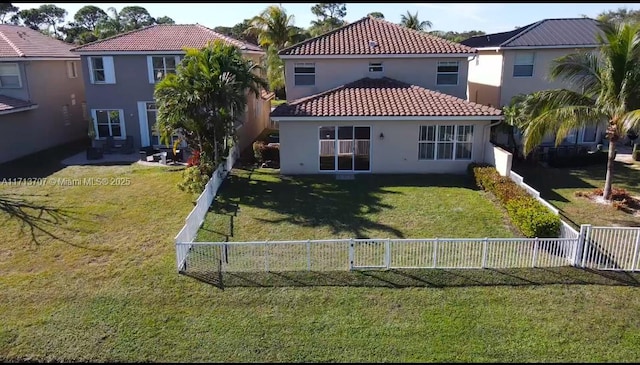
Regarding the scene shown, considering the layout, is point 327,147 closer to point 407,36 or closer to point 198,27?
point 407,36

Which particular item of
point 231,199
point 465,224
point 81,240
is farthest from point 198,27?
point 465,224

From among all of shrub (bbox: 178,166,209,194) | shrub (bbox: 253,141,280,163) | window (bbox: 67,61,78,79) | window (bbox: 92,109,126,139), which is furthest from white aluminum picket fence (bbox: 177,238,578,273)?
window (bbox: 67,61,78,79)

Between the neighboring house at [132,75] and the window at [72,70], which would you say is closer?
the neighboring house at [132,75]

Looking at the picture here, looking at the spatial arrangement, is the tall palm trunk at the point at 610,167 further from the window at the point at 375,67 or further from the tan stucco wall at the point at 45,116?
the tan stucco wall at the point at 45,116

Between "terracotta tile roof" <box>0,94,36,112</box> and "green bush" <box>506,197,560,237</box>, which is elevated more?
"terracotta tile roof" <box>0,94,36,112</box>

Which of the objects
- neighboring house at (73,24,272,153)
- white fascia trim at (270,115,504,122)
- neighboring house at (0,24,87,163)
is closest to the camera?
white fascia trim at (270,115,504,122)

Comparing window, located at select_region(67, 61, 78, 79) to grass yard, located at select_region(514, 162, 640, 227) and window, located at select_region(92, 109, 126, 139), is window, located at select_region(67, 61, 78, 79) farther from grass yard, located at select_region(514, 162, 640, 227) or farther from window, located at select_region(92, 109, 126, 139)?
grass yard, located at select_region(514, 162, 640, 227)

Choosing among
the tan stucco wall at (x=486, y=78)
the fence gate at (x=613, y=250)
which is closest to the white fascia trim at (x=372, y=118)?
the tan stucco wall at (x=486, y=78)
